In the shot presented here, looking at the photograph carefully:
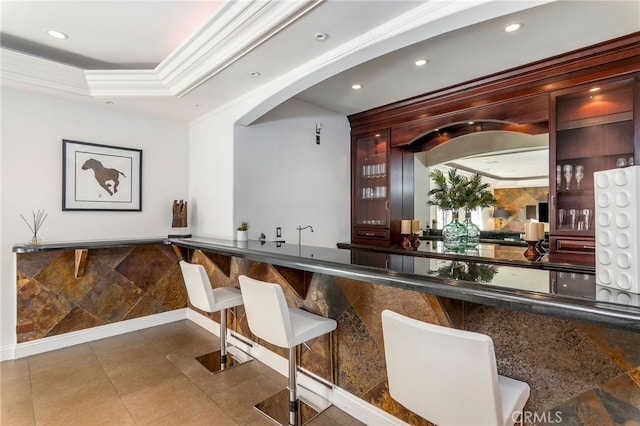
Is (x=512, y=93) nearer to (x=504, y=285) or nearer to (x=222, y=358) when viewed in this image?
(x=504, y=285)

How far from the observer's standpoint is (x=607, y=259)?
113 cm

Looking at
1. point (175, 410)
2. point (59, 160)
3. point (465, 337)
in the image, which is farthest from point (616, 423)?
point (59, 160)

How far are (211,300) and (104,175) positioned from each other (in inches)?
81.1

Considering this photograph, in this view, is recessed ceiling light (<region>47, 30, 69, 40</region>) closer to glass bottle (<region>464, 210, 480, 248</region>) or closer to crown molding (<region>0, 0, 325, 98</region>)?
crown molding (<region>0, 0, 325, 98</region>)

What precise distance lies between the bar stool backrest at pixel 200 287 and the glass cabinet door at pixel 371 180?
7.66 ft

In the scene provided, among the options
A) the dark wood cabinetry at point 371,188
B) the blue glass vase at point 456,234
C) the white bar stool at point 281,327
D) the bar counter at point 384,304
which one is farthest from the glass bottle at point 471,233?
the white bar stool at point 281,327

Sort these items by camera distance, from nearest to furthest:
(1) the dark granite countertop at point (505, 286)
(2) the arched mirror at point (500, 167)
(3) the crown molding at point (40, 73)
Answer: (1) the dark granite countertop at point (505, 286) → (3) the crown molding at point (40, 73) → (2) the arched mirror at point (500, 167)

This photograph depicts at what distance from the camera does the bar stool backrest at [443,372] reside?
41.6 inches

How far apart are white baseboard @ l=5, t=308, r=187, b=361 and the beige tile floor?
8cm

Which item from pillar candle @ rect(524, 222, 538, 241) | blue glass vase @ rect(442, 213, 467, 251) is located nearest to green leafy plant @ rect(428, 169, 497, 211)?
blue glass vase @ rect(442, 213, 467, 251)

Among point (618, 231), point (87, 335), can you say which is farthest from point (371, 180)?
point (87, 335)

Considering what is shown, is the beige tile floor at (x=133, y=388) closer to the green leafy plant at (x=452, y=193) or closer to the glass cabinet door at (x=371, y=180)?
the green leafy plant at (x=452, y=193)

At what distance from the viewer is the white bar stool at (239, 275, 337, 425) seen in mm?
1849

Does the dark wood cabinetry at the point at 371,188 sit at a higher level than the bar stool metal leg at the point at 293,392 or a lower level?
higher
